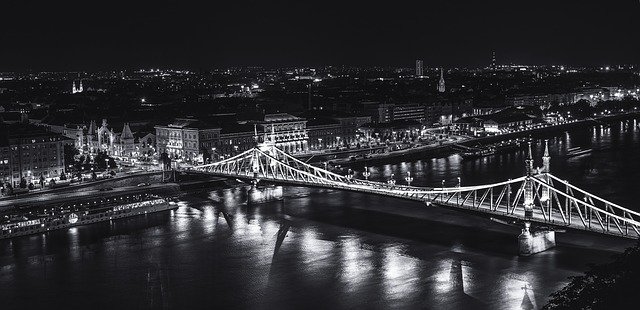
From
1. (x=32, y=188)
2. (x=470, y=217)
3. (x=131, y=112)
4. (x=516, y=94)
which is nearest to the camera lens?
(x=470, y=217)

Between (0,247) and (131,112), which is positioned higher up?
(131,112)

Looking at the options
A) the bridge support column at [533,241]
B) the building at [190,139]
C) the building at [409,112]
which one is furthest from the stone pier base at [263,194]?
the building at [409,112]

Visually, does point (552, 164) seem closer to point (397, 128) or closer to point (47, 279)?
point (397, 128)

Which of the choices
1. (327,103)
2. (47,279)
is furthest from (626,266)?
(327,103)

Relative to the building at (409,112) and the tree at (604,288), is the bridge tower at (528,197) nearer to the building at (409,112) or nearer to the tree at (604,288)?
the tree at (604,288)

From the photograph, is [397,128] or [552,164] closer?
[552,164]

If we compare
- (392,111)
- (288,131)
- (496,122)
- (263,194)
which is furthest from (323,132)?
(496,122)

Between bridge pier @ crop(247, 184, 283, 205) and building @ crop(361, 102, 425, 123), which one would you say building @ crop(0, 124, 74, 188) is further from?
building @ crop(361, 102, 425, 123)
